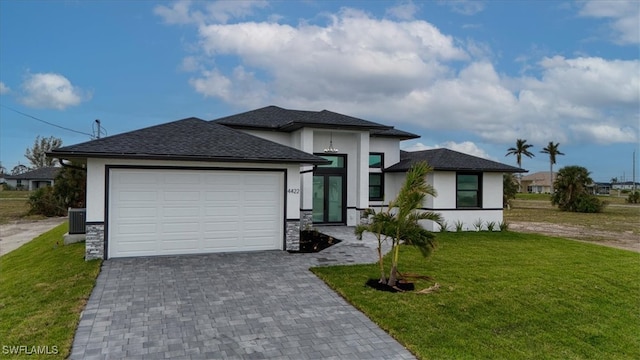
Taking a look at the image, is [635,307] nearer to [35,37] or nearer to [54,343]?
[54,343]

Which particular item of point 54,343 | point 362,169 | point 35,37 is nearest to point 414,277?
point 54,343

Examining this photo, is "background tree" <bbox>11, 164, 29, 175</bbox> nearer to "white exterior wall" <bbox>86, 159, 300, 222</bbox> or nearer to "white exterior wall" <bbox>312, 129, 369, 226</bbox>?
"white exterior wall" <bbox>312, 129, 369, 226</bbox>

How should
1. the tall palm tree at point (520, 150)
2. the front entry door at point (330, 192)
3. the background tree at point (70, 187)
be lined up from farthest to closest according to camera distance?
the tall palm tree at point (520, 150) < the background tree at point (70, 187) < the front entry door at point (330, 192)

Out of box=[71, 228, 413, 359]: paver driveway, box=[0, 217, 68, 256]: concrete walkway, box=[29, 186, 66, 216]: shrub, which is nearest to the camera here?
box=[71, 228, 413, 359]: paver driveway

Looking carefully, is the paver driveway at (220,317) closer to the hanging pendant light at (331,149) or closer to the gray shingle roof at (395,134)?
the hanging pendant light at (331,149)

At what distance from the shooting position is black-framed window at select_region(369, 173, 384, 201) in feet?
58.5

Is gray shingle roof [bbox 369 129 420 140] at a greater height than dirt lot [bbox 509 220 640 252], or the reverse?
gray shingle roof [bbox 369 129 420 140]

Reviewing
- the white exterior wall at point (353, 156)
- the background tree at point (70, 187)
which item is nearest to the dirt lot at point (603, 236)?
the white exterior wall at point (353, 156)

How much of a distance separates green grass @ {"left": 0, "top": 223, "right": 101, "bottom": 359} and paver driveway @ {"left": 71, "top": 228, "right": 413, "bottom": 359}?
21cm

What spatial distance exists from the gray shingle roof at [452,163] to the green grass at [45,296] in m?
12.2

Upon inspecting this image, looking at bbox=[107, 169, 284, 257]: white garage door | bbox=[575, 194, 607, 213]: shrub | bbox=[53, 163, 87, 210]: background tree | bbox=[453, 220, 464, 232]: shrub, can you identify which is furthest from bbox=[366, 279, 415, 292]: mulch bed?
bbox=[575, 194, 607, 213]: shrub

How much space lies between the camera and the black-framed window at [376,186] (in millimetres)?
17828

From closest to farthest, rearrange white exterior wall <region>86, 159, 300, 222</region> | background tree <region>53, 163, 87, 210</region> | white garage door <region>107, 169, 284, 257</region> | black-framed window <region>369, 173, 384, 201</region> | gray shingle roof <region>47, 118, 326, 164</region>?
1. gray shingle roof <region>47, 118, 326, 164</region>
2. white exterior wall <region>86, 159, 300, 222</region>
3. white garage door <region>107, 169, 284, 257</region>
4. black-framed window <region>369, 173, 384, 201</region>
5. background tree <region>53, 163, 87, 210</region>

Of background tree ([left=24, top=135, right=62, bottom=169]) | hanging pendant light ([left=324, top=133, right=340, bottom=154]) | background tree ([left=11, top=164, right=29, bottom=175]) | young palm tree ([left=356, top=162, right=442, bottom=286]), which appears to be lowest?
young palm tree ([left=356, top=162, right=442, bottom=286])
